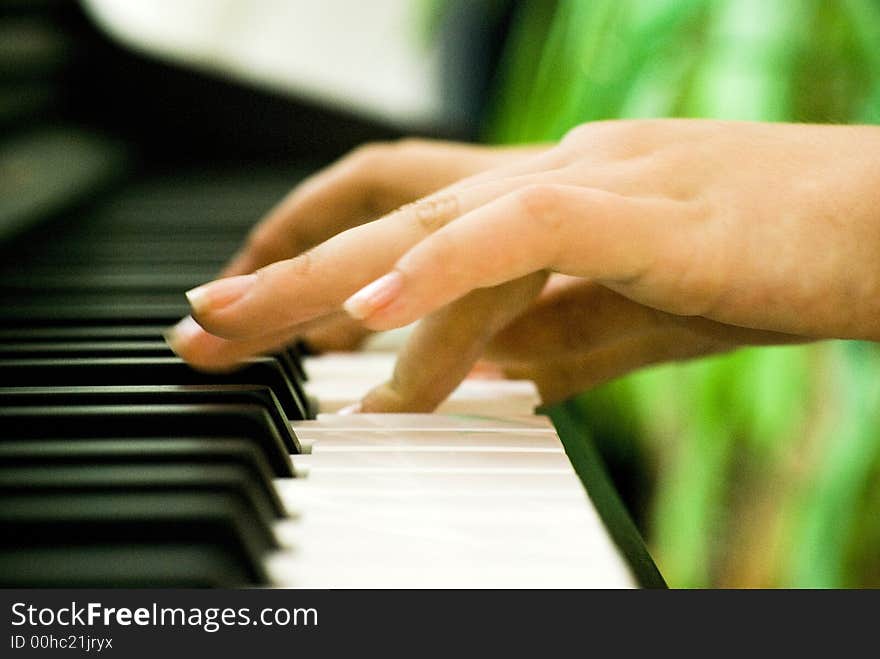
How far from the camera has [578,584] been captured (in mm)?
457

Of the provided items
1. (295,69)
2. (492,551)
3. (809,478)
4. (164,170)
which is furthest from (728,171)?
(295,69)

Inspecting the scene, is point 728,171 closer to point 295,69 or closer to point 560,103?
point 560,103

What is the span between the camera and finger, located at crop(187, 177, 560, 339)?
24.7 inches

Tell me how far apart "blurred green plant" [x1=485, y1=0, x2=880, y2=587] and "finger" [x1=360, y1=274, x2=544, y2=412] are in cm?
81

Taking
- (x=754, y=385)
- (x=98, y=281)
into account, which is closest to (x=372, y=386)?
(x=98, y=281)

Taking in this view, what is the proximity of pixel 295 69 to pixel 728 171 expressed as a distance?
2.53 m

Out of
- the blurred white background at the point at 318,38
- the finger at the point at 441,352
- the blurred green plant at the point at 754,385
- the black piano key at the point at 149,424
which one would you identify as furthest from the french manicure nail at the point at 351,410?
the blurred white background at the point at 318,38

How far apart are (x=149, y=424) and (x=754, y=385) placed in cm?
104

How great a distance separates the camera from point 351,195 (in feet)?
3.22

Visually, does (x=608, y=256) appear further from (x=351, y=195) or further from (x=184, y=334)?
(x=351, y=195)

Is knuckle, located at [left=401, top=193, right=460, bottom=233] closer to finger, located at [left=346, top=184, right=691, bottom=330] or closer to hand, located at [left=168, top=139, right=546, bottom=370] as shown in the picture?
finger, located at [left=346, top=184, right=691, bottom=330]

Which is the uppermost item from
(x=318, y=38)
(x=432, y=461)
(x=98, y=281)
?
(x=318, y=38)

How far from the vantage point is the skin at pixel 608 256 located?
24.1 inches

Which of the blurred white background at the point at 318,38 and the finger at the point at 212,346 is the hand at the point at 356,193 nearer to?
the finger at the point at 212,346
